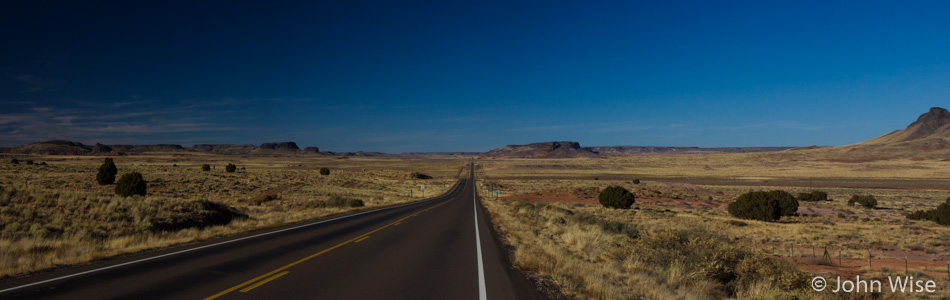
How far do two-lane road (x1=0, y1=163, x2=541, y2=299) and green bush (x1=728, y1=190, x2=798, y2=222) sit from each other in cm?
2597

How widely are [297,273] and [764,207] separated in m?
32.5

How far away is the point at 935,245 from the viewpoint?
19734 millimetres

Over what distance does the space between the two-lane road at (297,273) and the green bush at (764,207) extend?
26.0 metres

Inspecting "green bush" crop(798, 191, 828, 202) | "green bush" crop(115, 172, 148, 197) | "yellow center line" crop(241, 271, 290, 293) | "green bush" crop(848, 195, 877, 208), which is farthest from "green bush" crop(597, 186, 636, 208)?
"green bush" crop(115, 172, 148, 197)

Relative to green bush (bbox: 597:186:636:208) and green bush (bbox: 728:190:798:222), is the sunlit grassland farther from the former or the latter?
green bush (bbox: 597:186:636:208)

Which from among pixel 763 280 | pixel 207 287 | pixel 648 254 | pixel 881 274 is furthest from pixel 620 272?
pixel 881 274

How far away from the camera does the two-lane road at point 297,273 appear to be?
6777mm

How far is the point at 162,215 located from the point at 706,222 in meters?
31.1

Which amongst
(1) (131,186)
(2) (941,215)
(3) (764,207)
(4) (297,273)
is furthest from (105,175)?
(2) (941,215)

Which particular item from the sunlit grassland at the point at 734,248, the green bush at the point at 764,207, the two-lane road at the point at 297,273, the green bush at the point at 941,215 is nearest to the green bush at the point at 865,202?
the sunlit grassland at the point at 734,248

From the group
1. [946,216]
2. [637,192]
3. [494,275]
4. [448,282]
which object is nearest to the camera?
[448,282]

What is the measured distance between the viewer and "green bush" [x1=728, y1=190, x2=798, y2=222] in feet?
96.9

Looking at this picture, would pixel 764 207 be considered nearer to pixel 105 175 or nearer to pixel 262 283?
pixel 262 283

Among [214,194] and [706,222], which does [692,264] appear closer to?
[706,222]
